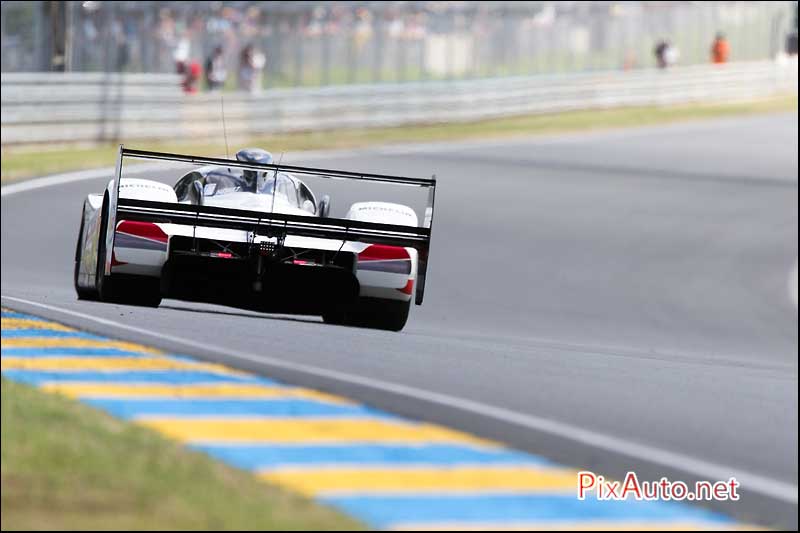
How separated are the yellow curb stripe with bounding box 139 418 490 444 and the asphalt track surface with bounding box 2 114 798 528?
1.17m

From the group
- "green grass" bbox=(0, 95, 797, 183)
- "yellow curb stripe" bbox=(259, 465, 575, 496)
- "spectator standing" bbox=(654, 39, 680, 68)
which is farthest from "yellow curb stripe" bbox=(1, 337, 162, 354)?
"spectator standing" bbox=(654, 39, 680, 68)

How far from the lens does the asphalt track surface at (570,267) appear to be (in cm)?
2020

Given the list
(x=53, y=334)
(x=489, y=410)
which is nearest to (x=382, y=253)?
(x=53, y=334)

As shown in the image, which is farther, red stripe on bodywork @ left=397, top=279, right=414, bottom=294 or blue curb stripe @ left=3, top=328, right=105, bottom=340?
blue curb stripe @ left=3, top=328, right=105, bottom=340

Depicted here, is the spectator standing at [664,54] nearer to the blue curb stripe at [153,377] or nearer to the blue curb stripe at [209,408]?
the blue curb stripe at [209,408]

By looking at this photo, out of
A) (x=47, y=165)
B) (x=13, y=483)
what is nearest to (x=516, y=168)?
(x=47, y=165)

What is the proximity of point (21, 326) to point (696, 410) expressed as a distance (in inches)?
4141

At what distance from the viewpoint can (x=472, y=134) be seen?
173 feet

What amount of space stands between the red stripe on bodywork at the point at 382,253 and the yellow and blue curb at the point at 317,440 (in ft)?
49.1

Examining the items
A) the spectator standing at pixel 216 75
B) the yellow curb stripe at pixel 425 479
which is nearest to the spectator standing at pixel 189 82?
the spectator standing at pixel 216 75

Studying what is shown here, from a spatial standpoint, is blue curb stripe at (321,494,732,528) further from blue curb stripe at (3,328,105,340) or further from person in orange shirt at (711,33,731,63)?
blue curb stripe at (3,328,105,340)

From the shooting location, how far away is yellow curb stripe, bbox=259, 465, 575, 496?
202ft

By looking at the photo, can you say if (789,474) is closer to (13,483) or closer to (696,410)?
(696,410)

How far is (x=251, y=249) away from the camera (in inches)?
183
